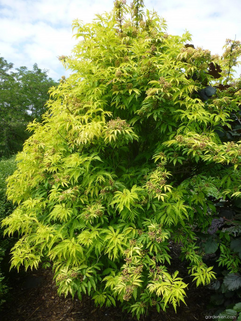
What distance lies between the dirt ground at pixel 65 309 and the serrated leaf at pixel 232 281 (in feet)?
2.27

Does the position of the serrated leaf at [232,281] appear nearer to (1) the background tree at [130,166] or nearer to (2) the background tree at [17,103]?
(1) the background tree at [130,166]

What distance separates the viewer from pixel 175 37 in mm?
2703

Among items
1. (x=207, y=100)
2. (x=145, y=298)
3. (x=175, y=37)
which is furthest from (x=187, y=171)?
(x=175, y=37)

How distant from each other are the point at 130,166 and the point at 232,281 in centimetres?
165

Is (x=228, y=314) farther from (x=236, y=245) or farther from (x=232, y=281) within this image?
(x=236, y=245)

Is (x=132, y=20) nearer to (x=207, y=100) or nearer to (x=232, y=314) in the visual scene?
(x=207, y=100)

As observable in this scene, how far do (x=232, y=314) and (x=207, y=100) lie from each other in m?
2.10

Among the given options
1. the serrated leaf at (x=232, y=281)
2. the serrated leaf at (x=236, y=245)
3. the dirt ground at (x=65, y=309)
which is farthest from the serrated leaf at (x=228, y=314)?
the dirt ground at (x=65, y=309)

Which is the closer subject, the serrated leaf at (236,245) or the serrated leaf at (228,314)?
the serrated leaf at (228,314)

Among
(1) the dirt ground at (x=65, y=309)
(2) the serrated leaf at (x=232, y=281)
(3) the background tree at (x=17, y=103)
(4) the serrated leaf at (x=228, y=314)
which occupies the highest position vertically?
(3) the background tree at (x=17, y=103)

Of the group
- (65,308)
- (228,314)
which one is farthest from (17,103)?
(228,314)

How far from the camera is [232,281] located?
7.89 feet

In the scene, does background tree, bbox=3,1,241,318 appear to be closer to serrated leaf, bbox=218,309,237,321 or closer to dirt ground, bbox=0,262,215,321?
serrated leaf, bbox=218,309,237,321

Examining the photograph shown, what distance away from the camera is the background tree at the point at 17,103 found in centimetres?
1802
